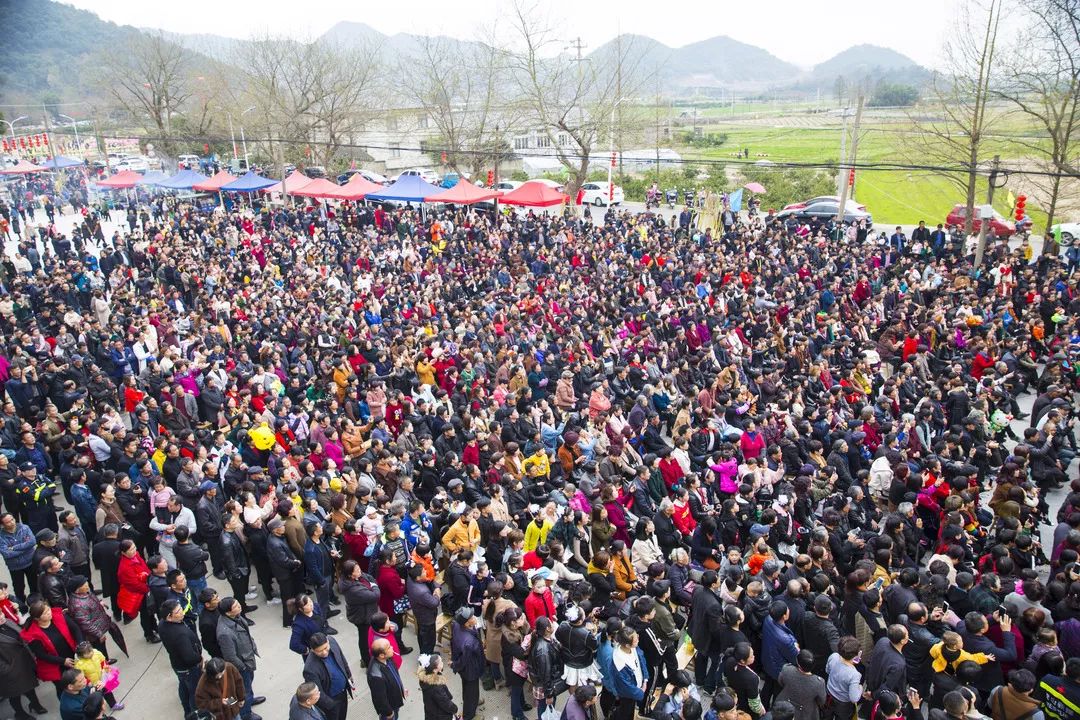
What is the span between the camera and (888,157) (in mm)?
41656

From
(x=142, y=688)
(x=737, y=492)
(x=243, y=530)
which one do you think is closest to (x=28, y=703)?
(x=142, y=688)

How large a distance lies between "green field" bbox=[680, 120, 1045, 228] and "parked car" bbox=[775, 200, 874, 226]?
2.14 m

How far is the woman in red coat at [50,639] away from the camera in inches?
220

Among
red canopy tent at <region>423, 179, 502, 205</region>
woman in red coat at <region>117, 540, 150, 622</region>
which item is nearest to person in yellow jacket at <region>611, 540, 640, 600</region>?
woman in red coat at <region>117, 540, 150, 622</region>

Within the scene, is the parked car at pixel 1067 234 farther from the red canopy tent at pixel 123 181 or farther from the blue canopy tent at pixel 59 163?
the blue canopy tent at pixel 59 163

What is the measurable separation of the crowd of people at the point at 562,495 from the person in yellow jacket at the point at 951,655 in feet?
0.09

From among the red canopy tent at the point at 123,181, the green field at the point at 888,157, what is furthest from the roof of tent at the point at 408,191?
the green field at the point at 888,157

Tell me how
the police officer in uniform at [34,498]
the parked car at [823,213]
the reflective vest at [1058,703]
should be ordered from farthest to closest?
the parked car at [823,213] → the police officer in uniform at [34,498] → the reflective vest at [1058,703]

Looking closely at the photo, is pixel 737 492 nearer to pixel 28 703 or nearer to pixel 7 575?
pixel 28 703

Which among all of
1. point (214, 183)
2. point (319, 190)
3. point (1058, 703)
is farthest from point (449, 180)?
point (1058, 703)

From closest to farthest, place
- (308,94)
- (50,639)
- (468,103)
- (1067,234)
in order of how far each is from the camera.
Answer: (50,639), (1067,234), (468,103), (308,94)

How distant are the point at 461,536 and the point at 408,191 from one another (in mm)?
18079

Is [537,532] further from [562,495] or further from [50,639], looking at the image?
[50,639]

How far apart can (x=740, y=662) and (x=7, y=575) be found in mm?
8180
